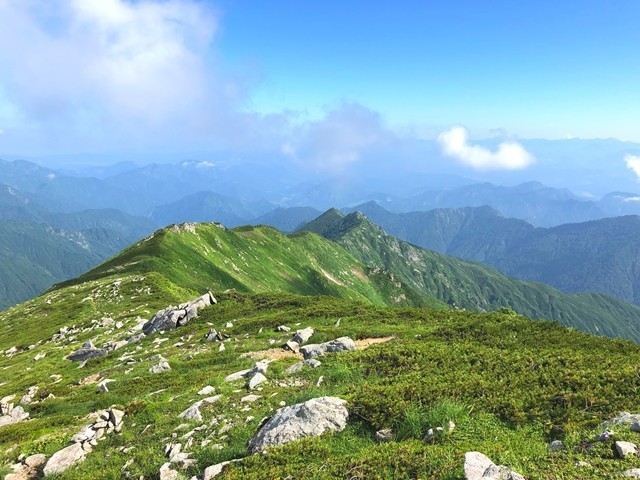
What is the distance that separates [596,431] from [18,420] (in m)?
30.1

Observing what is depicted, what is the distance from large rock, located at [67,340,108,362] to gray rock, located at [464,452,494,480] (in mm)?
39433

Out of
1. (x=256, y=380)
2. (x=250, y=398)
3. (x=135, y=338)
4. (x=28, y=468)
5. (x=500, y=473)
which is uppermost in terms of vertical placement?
(x=500, y=473)

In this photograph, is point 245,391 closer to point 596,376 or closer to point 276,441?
point 276,441

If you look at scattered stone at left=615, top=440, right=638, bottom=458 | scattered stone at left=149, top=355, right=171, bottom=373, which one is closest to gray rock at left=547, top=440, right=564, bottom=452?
scattered stone at left=615, top=440, right=638, bottom=458

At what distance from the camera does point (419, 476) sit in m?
9.41

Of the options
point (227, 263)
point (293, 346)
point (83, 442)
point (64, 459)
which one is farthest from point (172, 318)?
point (227, 263)

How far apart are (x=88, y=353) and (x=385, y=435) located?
39.5m

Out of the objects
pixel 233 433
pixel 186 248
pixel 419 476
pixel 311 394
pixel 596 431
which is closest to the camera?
pixel 419 476

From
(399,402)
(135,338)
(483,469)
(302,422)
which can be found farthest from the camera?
(135,338)

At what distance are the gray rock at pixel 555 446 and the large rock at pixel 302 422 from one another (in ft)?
19.9

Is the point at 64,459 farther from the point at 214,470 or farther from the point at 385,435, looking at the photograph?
the point at 385,435

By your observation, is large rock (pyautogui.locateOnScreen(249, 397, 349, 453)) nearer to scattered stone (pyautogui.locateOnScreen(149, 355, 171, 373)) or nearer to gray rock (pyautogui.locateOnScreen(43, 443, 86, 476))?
gray rock (pyautogui.locateOnScreen(43, 443, 86, 476))

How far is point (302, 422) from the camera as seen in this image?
12.5 metres

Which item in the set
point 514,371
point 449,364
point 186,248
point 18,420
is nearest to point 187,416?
point 449,364
